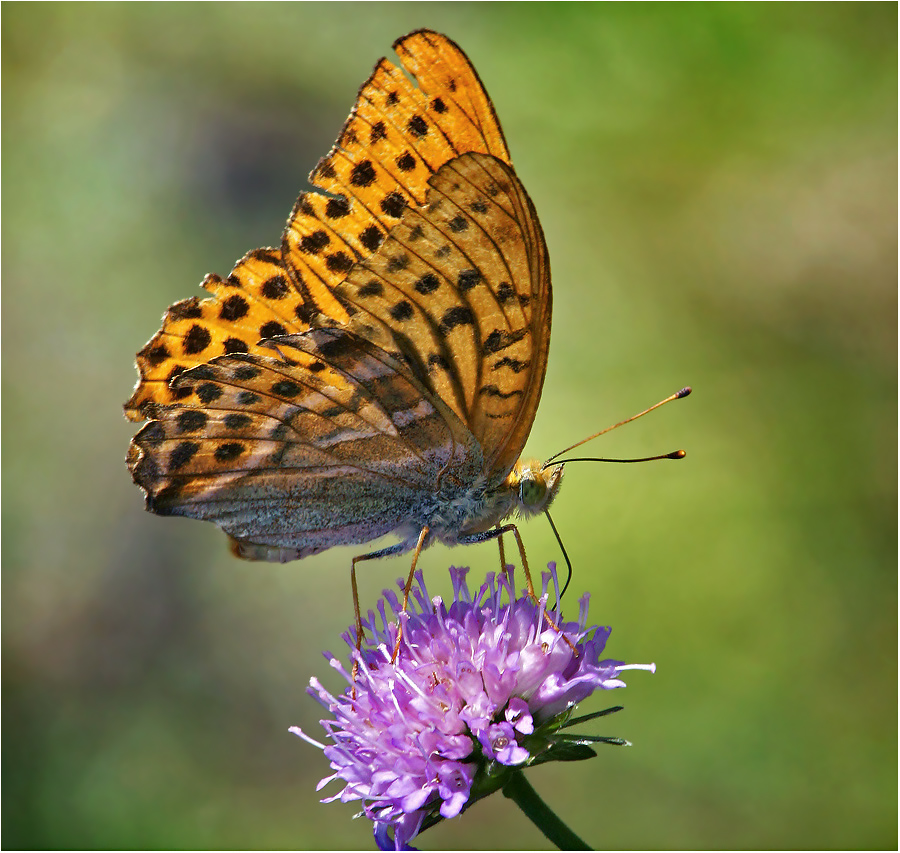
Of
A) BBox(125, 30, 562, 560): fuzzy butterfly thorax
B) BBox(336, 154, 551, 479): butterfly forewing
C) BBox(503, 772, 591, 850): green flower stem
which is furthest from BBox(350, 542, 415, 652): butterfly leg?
BBox(503, 772, 591, 850): green flower stem

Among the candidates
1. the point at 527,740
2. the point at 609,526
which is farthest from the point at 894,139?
the point at 527,740

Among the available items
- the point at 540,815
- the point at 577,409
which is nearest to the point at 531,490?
the point at 540,815

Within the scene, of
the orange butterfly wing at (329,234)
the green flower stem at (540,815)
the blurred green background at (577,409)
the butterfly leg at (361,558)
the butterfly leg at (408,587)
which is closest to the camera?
the green flower stem at (540,815)

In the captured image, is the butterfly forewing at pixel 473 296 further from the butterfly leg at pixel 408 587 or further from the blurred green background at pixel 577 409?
the blurred green background at pixel 577 409

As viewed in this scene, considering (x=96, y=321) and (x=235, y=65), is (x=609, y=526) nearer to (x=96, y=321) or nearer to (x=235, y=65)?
(x=96, y=321)

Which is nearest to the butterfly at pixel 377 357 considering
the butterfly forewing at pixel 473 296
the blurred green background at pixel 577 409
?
the butterfly forewing at pixel 473 296

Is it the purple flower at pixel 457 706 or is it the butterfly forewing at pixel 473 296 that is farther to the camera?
the butterfly forewing at pixel 473 296

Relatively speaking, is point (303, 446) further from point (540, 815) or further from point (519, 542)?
point (540, 815)
